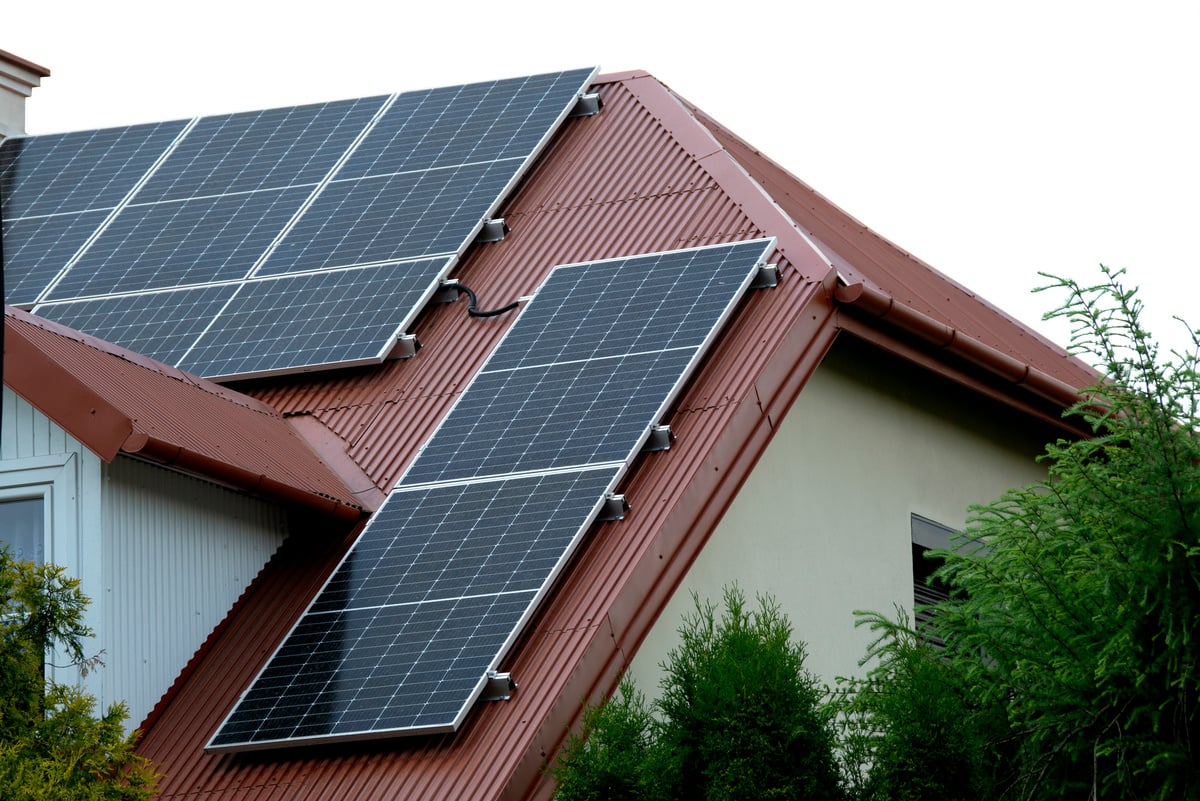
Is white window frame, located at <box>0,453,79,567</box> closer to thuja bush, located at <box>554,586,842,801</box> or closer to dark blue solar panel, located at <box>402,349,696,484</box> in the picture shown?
dark blue solar panel, located at <box>402,349,696,484</box>

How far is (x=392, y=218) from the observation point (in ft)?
58.2

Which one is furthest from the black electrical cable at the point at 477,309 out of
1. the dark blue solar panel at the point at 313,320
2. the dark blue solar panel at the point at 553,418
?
the dark blue solar panel at the point at 553,418

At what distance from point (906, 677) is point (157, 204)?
973 cm

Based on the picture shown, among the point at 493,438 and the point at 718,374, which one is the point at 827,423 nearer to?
the point at 718,374

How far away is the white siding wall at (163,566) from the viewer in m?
13.7

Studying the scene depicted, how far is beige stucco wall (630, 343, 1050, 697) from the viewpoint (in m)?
15.1

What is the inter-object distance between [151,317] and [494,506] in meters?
4.66

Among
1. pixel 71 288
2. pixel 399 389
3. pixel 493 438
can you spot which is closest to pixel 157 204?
pixel 71 288

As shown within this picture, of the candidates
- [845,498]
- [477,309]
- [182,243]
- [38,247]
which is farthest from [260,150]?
[845,498]

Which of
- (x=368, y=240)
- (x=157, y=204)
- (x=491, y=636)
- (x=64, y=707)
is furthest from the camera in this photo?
(x=157, y=204)

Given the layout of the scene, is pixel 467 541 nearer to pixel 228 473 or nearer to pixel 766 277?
pixel 228 473

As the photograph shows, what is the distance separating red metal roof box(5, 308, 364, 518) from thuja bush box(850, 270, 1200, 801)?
4555mm

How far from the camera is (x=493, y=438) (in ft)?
48.2

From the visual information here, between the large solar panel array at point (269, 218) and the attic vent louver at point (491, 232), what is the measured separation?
0.12 m
